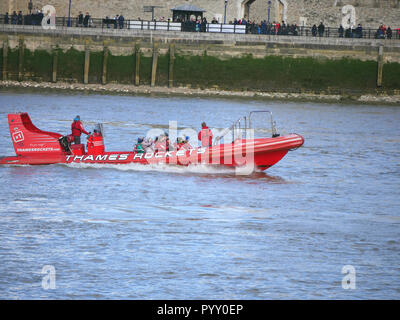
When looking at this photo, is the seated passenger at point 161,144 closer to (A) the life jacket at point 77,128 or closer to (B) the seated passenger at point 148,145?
(B) the seated passenger at point 148,145

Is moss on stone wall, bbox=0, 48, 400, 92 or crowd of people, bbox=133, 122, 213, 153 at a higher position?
moss on stone wall, bbox=0, 48, 400, 92

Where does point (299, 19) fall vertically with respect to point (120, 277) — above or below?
above

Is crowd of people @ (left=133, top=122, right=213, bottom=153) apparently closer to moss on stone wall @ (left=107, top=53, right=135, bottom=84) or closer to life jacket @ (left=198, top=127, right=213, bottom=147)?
life jacket @ (left=198, top=127, right=213, bottom=147)

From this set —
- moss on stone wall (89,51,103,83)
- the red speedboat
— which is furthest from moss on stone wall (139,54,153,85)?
the red speedboat

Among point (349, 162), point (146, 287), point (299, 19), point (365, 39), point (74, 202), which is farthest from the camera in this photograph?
point (299, 19)

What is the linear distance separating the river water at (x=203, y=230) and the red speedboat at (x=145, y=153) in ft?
1.28

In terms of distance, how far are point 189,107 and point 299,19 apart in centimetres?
1676

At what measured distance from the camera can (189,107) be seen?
4147 centimetres

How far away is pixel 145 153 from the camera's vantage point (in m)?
19.9

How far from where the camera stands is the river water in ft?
39.0

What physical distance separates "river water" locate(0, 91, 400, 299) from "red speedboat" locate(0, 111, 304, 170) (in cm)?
39

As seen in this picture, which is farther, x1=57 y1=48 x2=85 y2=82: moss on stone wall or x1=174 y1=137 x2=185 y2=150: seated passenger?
x1=57 y1=48 x2=85 y2=82: moss on stone wall
